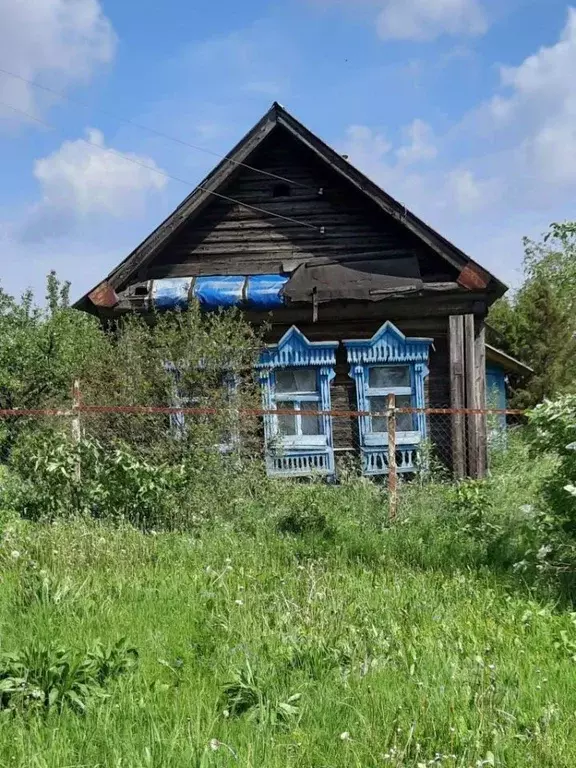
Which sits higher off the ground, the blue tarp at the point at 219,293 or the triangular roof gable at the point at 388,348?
the blue tarp at the point at 219,293

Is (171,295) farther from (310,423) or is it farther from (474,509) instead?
(474,509)

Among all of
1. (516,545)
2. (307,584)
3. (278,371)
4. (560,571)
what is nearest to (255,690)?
(307,584)

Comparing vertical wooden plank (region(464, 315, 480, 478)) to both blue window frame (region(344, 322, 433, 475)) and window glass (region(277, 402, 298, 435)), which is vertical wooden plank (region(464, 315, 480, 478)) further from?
window glass (region(277, 402, 298, 435))

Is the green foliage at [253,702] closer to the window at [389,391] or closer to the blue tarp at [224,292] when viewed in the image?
the blue tarp at [224,292]

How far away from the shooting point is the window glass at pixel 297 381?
1180 cm

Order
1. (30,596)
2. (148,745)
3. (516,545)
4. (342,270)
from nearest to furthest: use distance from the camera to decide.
Answer: (148,745) → (30,596) → (516,545) → (342,270)

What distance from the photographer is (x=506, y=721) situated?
121 inches

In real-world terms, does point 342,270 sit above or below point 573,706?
above

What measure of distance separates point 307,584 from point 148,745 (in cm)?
239

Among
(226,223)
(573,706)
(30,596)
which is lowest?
(573,706)

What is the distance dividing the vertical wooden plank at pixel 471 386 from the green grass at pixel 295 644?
4.38 meters

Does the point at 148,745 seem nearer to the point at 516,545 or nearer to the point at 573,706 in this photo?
the point at 573,706

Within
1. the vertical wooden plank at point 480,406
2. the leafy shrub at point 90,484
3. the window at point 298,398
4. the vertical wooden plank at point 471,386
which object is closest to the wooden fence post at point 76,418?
the leafy shrub at point 90,484

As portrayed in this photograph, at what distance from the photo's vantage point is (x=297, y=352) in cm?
1160
